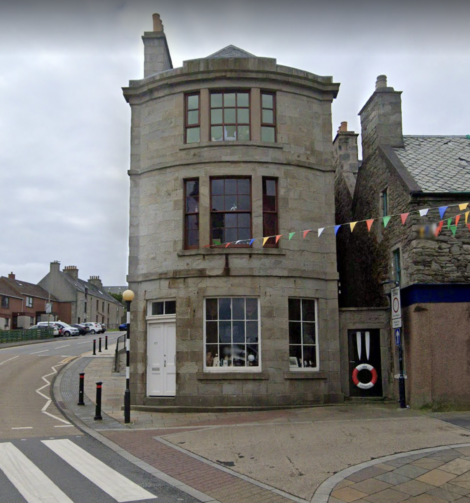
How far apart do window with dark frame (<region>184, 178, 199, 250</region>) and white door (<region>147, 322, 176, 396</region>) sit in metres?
2.43

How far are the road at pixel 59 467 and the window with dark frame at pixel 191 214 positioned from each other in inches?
232

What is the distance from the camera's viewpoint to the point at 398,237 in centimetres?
1617

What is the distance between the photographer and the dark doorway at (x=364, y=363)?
53.3 ft

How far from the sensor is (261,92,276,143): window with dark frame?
16.7 meters

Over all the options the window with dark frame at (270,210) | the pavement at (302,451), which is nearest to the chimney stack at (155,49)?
the window with dark frame at (270,210)

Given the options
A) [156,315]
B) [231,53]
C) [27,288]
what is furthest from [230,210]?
[27,288]

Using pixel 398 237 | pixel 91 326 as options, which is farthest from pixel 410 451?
pixel 91 326

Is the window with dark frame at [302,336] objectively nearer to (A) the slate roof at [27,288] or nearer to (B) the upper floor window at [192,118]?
(B) the upper floor window at [192,118]

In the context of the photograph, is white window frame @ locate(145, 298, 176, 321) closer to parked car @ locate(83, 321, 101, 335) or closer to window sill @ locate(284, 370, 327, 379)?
window sill @ locate(284, 370, 327, 379)

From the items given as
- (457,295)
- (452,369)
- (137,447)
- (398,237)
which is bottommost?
(137,447)

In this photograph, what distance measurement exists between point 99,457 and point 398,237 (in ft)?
34.0

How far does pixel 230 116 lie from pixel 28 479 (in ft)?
37.8

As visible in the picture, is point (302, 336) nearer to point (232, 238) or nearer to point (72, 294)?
point (232, 238)

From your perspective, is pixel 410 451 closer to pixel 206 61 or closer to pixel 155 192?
pixel 155 192
